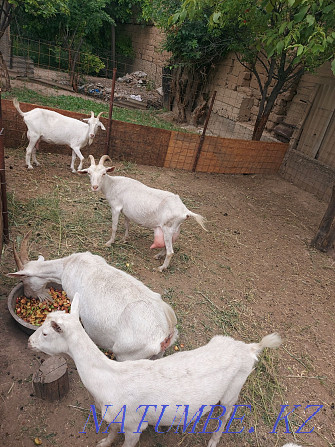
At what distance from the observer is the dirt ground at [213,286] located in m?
2.76

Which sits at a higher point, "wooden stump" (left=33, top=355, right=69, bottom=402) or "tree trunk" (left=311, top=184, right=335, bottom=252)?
"tree trunk" (left=311, top=184, right=335, bottom=252)

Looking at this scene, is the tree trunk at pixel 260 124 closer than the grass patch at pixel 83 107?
Yes

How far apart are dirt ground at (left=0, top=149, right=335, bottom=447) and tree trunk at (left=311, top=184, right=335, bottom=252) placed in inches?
6.9

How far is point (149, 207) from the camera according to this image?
14.8 feet

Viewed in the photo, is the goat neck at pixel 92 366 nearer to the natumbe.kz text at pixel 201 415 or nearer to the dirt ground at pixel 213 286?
the natumbe.kz text at pixel 201 415

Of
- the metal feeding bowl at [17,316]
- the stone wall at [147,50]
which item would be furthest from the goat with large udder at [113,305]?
the stone wall at [147,50]

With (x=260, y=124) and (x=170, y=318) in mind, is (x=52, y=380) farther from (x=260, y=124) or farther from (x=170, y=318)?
(x=260, y=124)

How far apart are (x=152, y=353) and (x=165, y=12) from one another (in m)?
11.2

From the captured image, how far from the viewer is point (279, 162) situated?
9711 millimetres

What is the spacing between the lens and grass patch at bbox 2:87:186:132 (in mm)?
11180

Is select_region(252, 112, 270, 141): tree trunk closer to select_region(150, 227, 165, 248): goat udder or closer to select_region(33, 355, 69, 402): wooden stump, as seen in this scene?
select_region(150, 227, 165, 248): goat udder

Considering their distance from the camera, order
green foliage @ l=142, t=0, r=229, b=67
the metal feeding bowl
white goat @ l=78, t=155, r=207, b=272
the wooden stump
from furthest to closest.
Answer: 1. green foliage @ l=142, t=0, r=229, b=67
2. white goat @ l=78, t=155, r=207, b=272
3. the metal feeding bowl
4. the wooden stump

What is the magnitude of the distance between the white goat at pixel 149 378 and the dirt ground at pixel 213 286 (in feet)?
2.15

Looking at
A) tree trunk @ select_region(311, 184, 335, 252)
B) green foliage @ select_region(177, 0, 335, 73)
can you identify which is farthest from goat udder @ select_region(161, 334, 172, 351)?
tree trunk @ select_region(311, 184, 335, 252)
